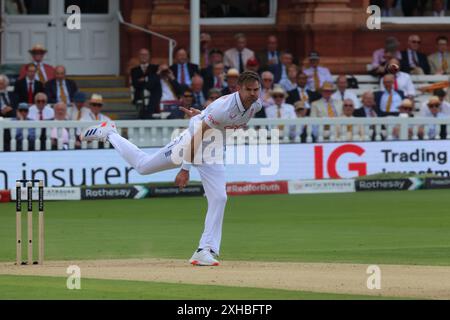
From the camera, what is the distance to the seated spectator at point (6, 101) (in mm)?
24406

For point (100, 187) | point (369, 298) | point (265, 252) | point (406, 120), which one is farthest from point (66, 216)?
point (369, 298)

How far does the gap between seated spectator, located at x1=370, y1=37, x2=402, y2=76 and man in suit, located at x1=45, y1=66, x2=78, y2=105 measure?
21.1 ft

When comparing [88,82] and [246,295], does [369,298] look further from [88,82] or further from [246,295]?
[88,82]

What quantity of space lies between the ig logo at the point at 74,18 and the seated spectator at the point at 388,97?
6061 millimetres

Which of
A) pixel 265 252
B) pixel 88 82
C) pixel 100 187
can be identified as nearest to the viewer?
pixel 265 252

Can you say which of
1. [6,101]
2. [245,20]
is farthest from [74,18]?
[245,20]

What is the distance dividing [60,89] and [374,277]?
13.2 meters

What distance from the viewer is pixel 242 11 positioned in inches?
1193

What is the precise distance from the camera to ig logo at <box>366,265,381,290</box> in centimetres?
1273

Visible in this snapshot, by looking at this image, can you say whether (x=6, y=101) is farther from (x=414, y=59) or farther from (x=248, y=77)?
(x=248, y=77)

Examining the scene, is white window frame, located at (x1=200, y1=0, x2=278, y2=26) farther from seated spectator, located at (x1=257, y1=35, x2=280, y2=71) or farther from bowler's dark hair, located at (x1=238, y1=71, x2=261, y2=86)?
bowler's dark hair, located at (x1=238, y1=71, x2=261, y2=86)

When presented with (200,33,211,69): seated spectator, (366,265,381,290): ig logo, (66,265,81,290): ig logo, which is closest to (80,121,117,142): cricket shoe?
(66,265,81,290): ig logo
